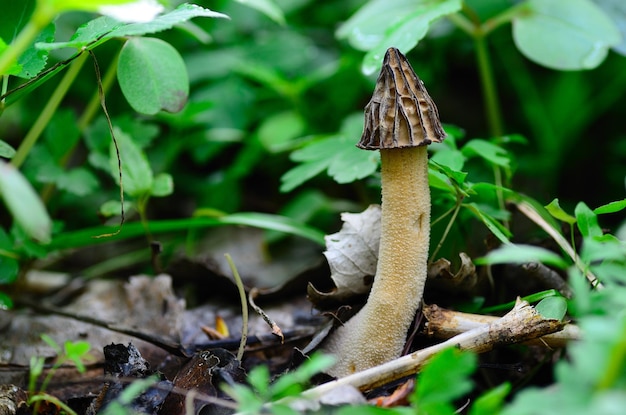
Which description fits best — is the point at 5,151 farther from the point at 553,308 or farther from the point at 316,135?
the point at 316,135

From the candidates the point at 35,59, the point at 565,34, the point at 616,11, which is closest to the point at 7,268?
Result: the point at 35,59

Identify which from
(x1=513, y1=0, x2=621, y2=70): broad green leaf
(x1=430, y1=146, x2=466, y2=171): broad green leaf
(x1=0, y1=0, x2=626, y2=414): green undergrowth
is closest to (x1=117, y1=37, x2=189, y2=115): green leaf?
(x1=0, y1=0, x2=626, y2=414): green undergrowth

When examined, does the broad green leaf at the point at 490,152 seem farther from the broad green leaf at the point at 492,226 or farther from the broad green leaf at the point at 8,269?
the broad green leaf at the point at 8,269

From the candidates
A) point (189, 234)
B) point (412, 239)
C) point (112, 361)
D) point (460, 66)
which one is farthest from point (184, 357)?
point (460, 66)

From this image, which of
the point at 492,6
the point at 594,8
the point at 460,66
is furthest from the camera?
the point at 460,66

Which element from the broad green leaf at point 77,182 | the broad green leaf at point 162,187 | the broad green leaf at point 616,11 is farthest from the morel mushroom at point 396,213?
the broad green leaf at point 616,11

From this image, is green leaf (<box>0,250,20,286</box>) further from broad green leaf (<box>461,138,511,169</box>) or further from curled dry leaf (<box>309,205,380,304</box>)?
broad green leaf (<box>461,138,511,169</box>)

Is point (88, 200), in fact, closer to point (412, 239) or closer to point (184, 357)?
point (184, 357)
